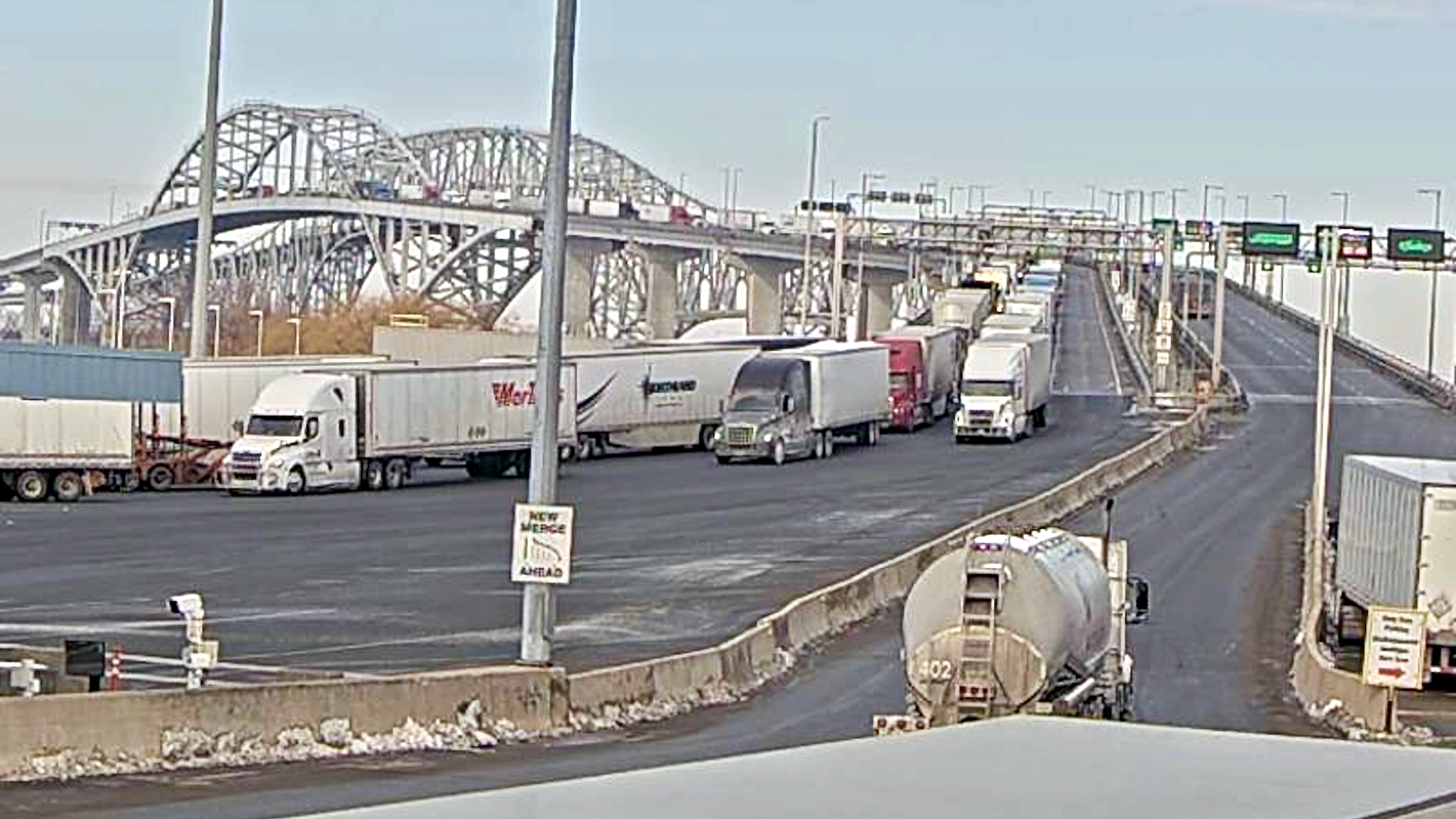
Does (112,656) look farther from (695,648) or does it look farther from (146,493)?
(146,493)

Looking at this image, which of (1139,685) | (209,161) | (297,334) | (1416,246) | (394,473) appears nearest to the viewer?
(1139,685)

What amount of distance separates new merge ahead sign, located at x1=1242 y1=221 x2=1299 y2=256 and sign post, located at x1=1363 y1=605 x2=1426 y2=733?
277ft

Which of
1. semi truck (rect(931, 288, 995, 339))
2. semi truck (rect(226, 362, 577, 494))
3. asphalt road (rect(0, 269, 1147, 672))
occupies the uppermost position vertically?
semi truck (rect(931, 288, 995, 339))

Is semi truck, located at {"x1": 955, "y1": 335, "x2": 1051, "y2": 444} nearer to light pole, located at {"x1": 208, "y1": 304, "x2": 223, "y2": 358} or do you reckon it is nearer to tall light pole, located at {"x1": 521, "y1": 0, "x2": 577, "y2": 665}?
light pole, located at {"x1": 208, "y1": 304, "x2": 223, "y2": 358}

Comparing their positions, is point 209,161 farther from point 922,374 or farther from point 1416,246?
point 1416,246

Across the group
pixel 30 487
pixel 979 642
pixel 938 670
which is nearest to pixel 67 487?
pixel 30 487

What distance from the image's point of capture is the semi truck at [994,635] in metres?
25.5

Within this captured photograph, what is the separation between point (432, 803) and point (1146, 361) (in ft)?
427

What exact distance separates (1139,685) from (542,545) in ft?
42.1

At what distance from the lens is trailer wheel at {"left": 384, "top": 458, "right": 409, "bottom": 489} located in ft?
230

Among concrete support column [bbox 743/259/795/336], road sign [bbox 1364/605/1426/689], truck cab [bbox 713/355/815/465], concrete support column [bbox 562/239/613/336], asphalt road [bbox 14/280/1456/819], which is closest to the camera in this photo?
asphalt road [bbox 14/280/1456/819]

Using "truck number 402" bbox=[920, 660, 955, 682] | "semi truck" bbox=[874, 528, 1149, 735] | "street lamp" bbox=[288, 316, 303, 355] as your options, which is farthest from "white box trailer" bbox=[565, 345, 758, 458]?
"street lamp" bbox=[288, 316, 303, 355]

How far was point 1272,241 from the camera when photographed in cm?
11394

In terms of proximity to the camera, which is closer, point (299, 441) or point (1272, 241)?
point (299, 441)
